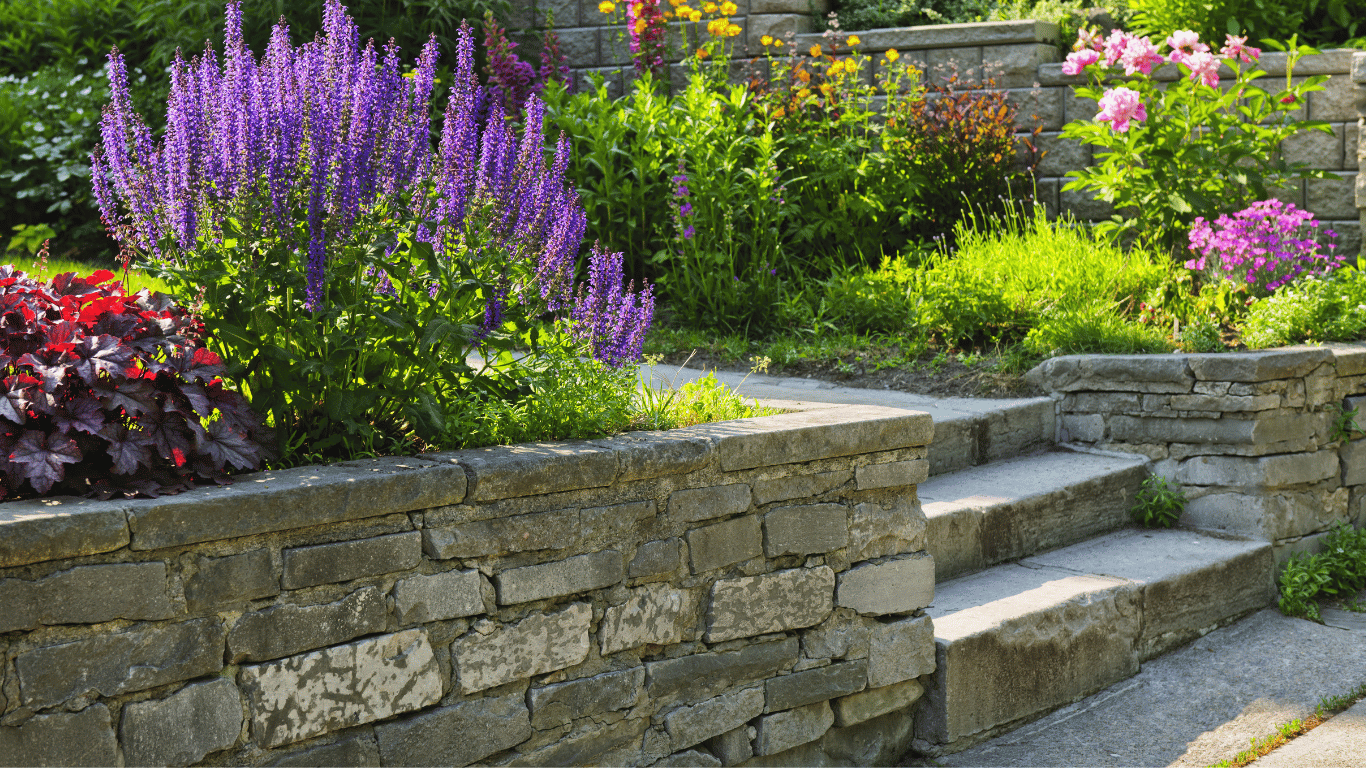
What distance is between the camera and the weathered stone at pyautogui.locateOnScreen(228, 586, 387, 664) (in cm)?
195

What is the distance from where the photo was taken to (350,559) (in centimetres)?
205

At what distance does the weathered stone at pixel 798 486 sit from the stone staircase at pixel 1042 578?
0.60 meters

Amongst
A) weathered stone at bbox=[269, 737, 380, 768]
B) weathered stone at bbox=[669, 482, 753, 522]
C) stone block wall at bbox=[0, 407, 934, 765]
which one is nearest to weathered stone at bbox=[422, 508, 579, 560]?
stone block wall at bbox=[0, 407, 934, 765]

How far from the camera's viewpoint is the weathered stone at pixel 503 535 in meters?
2.16

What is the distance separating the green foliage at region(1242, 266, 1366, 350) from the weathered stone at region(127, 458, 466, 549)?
11.7ft

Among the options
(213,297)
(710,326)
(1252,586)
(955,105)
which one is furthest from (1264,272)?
(213,297)

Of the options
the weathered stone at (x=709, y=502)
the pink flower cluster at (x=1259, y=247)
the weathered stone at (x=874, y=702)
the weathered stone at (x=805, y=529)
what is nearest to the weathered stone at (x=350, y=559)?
the weathered stone at (x=709, y=502)

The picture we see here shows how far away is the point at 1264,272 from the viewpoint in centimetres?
477

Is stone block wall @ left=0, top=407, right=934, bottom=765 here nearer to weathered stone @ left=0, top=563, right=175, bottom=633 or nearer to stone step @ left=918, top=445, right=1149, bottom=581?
weathered stone @ left=0, top=563, right=175, bottom=633

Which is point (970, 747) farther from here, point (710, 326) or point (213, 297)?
point (710, 326)

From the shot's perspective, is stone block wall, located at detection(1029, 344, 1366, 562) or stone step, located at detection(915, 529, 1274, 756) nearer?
stone step, located at detection(915, 529, 1274, 756)

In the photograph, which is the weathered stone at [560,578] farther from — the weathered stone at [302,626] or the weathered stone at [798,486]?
the weathered stone at [798,486]

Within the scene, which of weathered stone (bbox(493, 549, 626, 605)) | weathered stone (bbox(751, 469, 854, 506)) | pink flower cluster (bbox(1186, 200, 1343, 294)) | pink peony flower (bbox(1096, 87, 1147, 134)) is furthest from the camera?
pink peony flower (bbox(1096, 87, 1147, 134))

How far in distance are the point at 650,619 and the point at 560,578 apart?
10.6 inches
